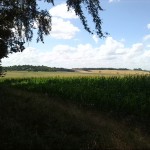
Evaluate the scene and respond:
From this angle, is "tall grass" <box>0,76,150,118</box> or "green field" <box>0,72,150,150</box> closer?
"green field" <box>0,72,150,150</box>

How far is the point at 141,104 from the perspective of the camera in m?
20.3

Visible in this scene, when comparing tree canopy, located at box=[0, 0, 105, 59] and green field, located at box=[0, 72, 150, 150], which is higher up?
tree canopy, located at box=[0, 0, 105, 59]

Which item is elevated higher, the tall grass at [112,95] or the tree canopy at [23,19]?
the tree canopy at [23,19]

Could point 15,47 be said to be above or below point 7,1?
below

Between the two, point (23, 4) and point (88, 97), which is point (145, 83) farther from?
point (23, 4)

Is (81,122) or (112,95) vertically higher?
(112,95)

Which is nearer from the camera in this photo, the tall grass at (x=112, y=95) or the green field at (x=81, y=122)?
the green field at (x=81, y=122)

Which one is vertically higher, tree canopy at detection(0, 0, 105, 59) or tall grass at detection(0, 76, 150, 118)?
tree canopy at detection(0, 0, 105, 59)

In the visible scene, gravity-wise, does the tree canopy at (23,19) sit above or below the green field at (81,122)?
above

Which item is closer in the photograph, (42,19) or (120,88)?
(42,19)

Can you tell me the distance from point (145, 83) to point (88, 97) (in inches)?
261

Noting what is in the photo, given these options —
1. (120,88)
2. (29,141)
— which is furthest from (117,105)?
(29,141)

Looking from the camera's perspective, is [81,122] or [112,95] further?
[112,95]

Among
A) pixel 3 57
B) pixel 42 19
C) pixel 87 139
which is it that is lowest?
pixel 87 139
